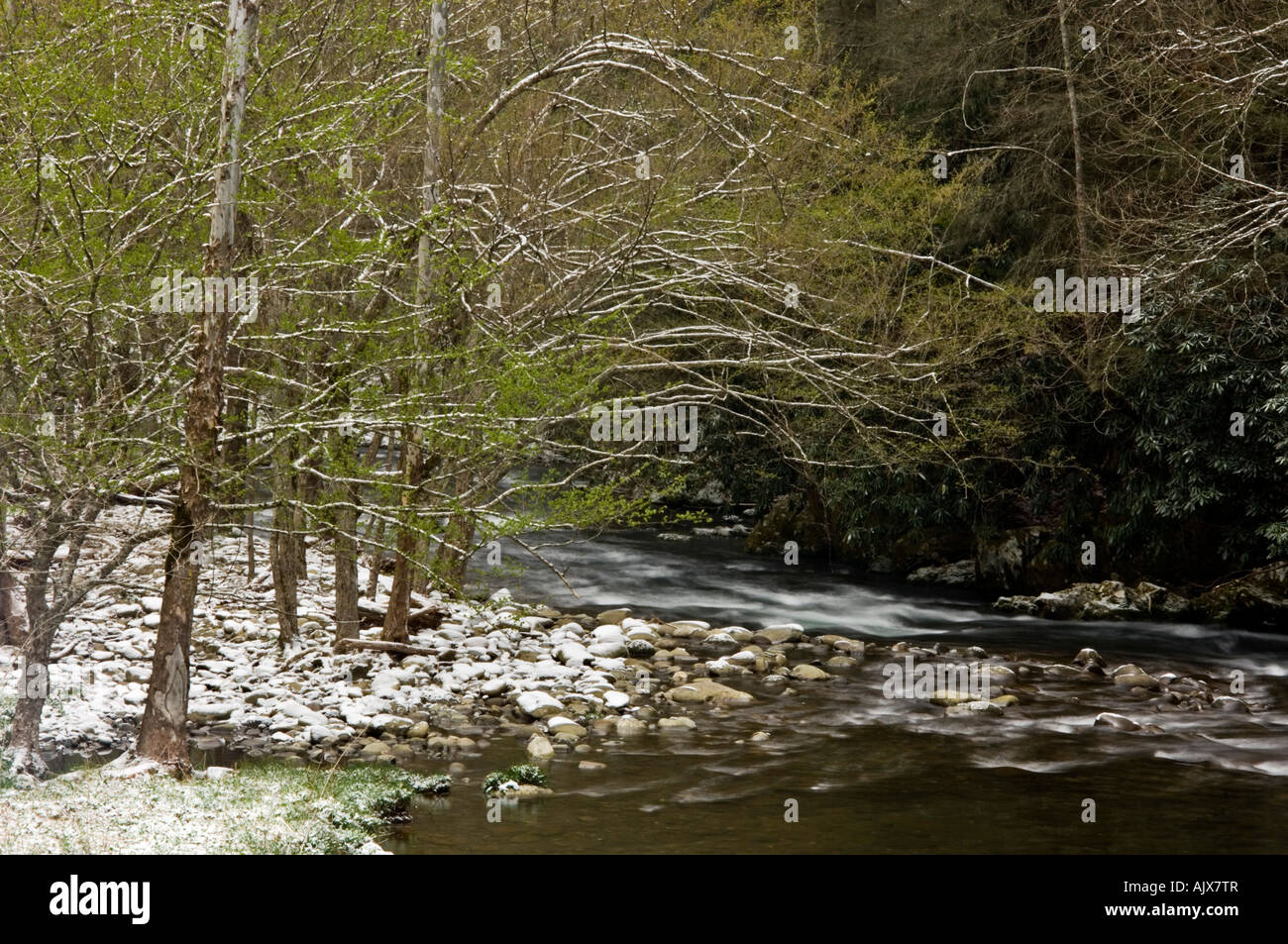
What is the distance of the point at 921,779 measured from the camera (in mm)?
10258

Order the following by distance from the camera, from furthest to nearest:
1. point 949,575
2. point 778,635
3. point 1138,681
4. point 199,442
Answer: point 949,575 → point 778,635 → point 1138,681 → point 199,442

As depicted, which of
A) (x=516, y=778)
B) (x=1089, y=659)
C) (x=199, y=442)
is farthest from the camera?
(x=1089, y=659)

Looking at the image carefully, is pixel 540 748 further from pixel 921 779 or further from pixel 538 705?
pixel 921 779

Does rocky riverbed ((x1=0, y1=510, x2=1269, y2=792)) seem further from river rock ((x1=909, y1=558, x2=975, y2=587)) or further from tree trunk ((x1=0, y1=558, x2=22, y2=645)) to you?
river rock ((x1=909, y1=558, x2=975, y2=587))

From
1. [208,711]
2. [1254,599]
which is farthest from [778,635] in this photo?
[208,711]

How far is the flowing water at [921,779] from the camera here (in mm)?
8562

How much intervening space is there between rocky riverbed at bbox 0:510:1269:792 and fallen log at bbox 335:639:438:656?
8 centimetres

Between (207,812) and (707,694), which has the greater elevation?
(207,812)

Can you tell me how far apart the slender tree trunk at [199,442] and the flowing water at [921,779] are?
6.72ft

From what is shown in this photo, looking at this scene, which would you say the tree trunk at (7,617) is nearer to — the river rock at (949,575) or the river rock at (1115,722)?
the river rock at (1115,722)

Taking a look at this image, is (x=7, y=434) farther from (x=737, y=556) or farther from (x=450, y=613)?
(x=737, y=556)

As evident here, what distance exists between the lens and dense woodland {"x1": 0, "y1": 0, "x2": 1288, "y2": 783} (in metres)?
8.39

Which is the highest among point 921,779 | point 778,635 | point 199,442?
point 199,442

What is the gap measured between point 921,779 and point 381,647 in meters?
6.51
